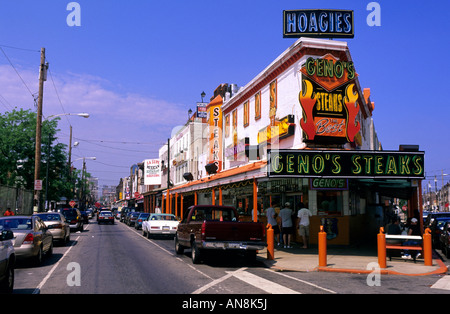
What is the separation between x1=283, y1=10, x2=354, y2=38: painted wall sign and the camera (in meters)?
23.5

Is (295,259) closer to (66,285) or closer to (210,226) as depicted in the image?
(210,226)

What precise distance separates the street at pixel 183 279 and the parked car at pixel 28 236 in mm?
415

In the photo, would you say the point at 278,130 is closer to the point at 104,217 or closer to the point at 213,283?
the point at 213,283

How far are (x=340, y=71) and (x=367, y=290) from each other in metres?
13.9

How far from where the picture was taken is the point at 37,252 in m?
12.8

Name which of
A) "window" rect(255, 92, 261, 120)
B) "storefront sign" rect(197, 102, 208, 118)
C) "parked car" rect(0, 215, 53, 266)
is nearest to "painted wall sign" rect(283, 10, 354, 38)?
"window" rect(255, 92, 261, 120)

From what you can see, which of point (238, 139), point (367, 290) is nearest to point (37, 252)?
point (367, 290)

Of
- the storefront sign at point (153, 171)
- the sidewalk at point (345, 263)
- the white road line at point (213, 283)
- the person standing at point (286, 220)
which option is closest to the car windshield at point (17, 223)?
the white road line at point (213, 283)

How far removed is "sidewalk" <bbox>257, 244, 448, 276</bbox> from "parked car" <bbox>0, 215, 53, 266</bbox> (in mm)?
6999

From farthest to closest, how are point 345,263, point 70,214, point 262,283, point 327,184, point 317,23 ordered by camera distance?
point 70,214 < point 317,23 < point 327,184 < point 345,263 < point 262,283

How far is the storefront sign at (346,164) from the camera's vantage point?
642 inches

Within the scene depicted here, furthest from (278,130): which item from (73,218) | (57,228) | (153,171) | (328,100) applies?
(153,171)

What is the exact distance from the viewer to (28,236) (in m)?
12.3

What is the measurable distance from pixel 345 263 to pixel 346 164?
13.4ft
